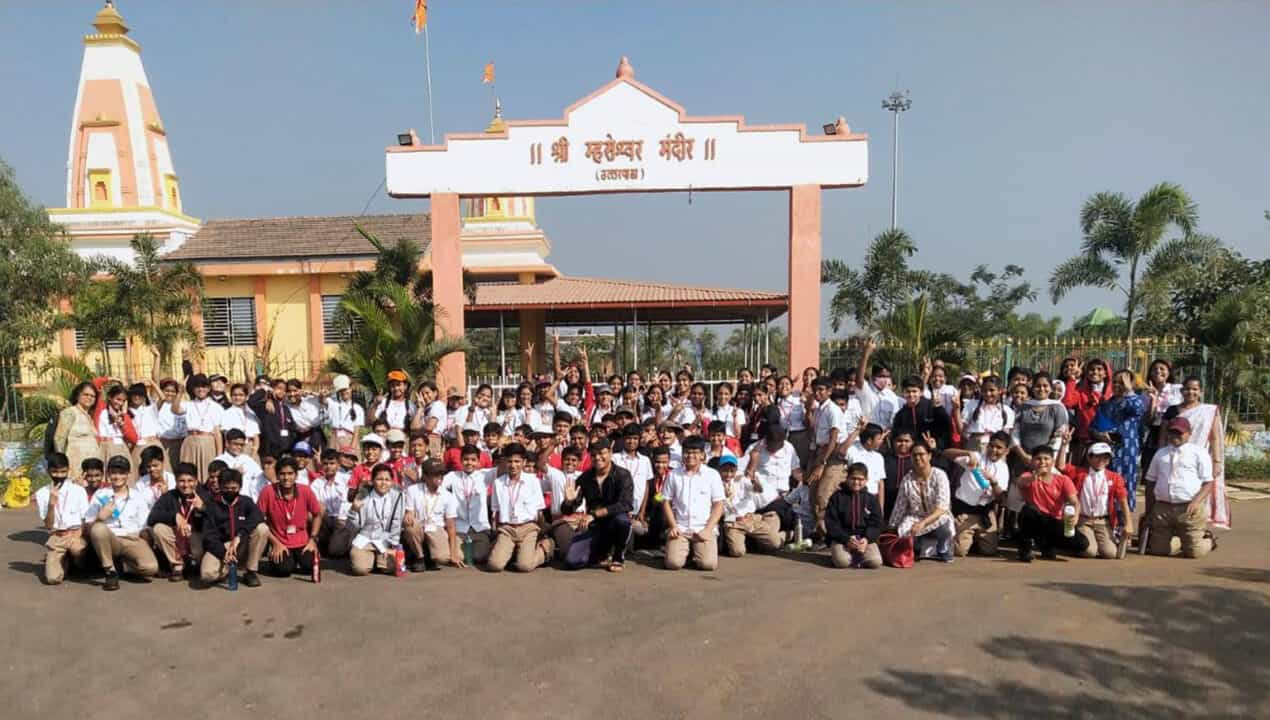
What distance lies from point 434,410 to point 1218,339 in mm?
10050

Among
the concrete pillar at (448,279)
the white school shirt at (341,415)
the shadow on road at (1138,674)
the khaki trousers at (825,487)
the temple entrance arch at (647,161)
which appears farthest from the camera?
the concrete pillar at (448,279)

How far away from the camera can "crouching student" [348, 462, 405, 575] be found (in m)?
6.36

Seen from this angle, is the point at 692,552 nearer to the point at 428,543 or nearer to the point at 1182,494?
the point at 428,543

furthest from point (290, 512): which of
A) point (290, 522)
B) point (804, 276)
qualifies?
point (804, 276)

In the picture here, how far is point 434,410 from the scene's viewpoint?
884 cm

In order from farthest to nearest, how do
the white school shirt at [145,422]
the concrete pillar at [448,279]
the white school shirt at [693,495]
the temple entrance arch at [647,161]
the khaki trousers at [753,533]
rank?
the concrete pillar at [448,279], the temple entrance arch at [647,161], the white school shirt at [145,422], the khaki trousers at [753,533], the white school shirt at [693,495]

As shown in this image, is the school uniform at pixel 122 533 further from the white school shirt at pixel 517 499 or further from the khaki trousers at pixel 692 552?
the khaki trousers at pixel 692 552

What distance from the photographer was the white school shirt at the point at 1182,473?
638 cm

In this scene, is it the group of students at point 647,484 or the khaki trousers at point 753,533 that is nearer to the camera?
the group of students at point 647,484

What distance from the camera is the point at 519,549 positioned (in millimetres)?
6547

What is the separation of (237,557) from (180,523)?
0.52m

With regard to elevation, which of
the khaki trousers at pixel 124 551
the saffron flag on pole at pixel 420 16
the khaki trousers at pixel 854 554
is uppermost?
the saffron flag on pole at pixel 420 16

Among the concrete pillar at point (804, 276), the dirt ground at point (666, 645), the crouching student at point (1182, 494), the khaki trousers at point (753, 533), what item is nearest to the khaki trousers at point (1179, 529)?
the crouching student at point (1182, 494)

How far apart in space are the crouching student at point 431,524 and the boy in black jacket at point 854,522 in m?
3.03
